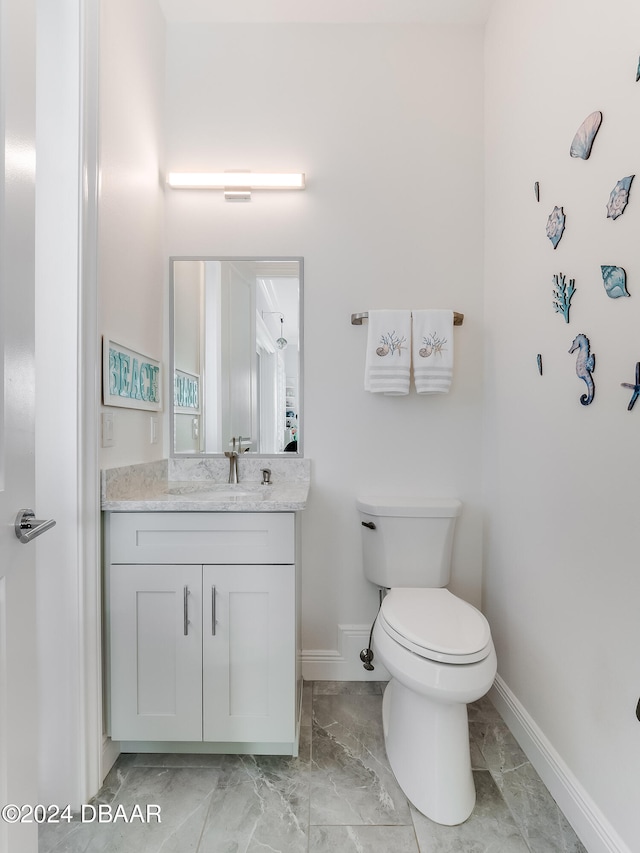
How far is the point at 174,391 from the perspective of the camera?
1.97m

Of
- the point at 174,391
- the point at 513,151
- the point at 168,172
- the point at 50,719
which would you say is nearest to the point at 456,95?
the point at 513,151

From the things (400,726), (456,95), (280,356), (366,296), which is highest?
(456,95)

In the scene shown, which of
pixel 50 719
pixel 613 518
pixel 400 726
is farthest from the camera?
pixel 400 726

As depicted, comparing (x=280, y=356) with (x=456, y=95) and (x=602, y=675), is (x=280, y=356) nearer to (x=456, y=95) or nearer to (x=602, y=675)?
(x=456, y=95)

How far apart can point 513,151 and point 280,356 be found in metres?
1.16

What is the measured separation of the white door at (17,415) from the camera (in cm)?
78

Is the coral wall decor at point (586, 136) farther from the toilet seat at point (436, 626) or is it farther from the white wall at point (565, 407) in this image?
the toilet seat at point (436, 626)

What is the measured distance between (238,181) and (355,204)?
1.63 ft

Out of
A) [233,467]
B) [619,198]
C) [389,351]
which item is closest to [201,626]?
[233,467]

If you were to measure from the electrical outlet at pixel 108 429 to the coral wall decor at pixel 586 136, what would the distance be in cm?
155

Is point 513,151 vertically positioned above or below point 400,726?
above

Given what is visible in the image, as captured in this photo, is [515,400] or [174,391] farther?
[174,391]

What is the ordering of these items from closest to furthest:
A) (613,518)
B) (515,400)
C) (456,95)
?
(613,518), (515,400), (456,95)

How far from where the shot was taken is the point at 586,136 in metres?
1.21
